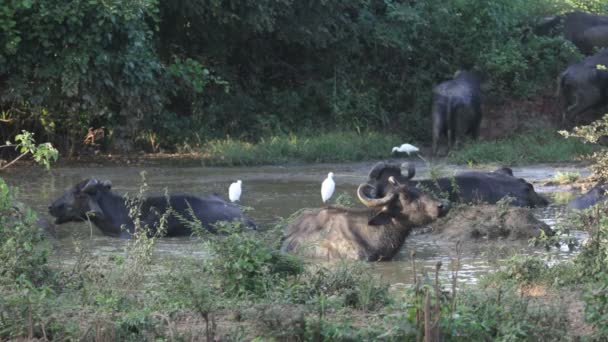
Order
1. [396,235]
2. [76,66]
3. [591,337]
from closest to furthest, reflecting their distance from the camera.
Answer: [591,337]
[396,235]
[76,66]

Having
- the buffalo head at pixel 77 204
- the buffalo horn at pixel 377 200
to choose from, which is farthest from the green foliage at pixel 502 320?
the buffalo head at pixel 77 204

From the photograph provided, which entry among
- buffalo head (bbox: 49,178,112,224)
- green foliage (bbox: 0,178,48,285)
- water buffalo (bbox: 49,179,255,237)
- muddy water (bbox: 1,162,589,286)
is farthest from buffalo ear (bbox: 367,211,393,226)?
green foliage (bbox: 0,178,48,285)

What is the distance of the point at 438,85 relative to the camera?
21172mm

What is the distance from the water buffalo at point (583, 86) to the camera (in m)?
20.7

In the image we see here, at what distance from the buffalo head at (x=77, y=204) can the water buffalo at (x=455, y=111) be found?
876 centimetres

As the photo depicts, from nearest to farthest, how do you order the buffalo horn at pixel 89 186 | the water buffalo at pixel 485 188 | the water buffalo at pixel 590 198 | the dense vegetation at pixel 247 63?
1. the buffalo horn at pixel 89 186
2. the water buffalo at pixel 590 198
3. the water buffalo at pixel 485 188
4. the dense vegetation at pixel 247 63

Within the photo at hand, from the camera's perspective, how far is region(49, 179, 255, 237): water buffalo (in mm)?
12352

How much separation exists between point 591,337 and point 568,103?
15.1 meters

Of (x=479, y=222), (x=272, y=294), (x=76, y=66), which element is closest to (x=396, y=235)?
(x=479, y=222)

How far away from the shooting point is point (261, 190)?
15812mm

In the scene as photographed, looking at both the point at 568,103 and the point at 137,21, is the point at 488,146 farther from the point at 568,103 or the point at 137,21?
the point at 137,21

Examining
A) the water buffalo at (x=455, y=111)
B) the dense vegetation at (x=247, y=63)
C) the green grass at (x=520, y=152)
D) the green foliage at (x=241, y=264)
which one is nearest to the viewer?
the green foliage at (x=241, y=264)

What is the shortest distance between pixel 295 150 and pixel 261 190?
329 cm

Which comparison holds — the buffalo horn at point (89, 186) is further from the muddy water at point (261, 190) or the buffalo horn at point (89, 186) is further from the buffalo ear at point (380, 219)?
the buffalo ear at point (380, 219)
